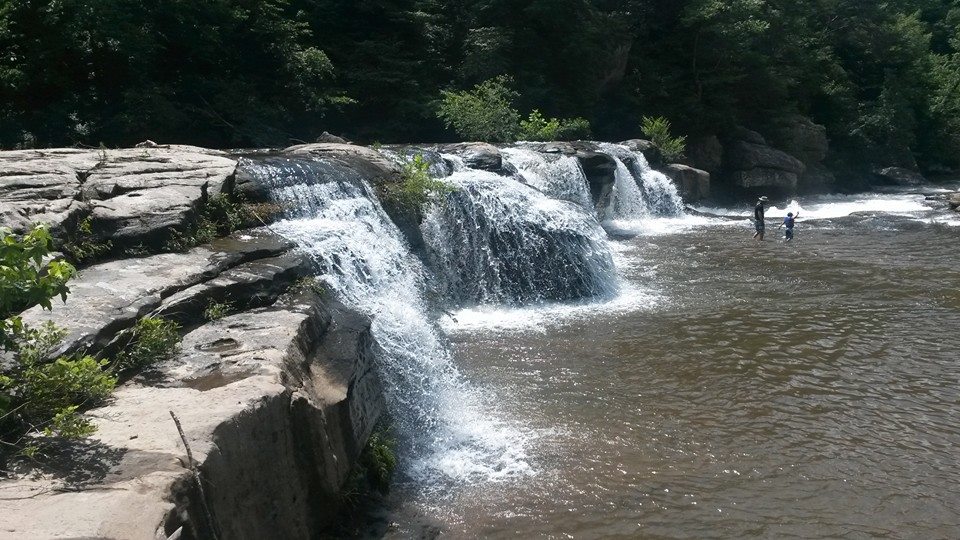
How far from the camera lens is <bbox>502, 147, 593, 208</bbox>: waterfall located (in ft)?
48.8

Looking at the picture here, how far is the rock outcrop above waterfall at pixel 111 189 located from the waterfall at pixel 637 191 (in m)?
11.3

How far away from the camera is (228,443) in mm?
→ 3779

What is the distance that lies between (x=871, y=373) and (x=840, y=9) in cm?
2648

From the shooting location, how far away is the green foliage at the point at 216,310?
551 cm

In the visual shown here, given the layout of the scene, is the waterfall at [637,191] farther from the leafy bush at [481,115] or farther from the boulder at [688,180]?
the leafy bush at [481,115]

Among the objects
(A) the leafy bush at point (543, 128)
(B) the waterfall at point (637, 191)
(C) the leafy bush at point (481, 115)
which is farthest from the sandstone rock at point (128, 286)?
(A) the leafy bush at point (543, 128)

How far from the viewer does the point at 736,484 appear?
18.0 feet

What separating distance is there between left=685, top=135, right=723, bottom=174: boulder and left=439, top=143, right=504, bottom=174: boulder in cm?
1176

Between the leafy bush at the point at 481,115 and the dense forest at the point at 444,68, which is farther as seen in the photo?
the leafy bush at the point at 481,115

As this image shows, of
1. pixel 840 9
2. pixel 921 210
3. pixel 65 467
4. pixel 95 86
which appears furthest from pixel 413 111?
pixel 840 9

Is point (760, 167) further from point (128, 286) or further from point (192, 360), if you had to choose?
point (192, 360)

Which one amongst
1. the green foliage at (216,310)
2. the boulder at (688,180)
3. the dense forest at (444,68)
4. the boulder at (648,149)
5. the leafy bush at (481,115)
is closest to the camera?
the green foliage at (216,310)

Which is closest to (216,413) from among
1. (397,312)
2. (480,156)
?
(397,312)

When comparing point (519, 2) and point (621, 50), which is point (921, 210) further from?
point (519, 2)
